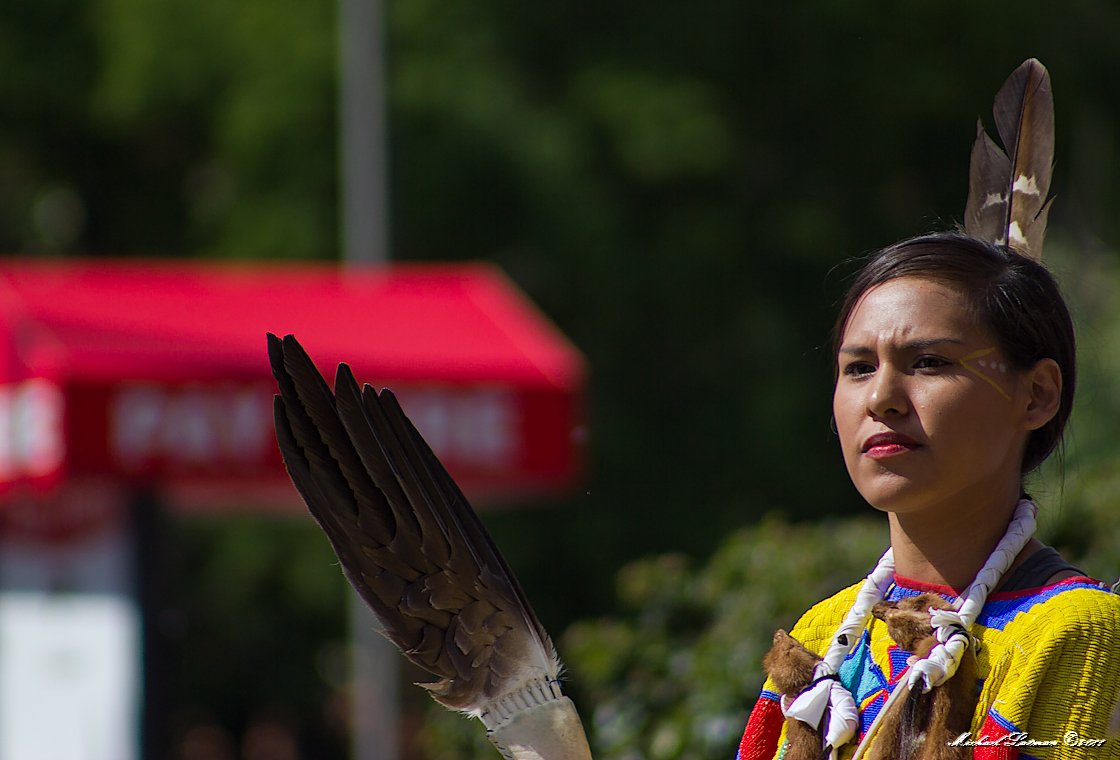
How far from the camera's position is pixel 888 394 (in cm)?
192

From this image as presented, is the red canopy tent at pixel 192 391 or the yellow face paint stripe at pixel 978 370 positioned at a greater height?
the yellow face paint stripe at pixel 978 370

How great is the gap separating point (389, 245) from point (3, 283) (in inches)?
202

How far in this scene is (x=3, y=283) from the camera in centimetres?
787

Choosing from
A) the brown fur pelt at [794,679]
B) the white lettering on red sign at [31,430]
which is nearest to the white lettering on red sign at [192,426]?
the white lettering on red sign at [31,430]

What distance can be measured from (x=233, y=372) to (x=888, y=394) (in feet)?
20.4

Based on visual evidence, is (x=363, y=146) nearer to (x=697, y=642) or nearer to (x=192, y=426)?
(x=192, y=426)

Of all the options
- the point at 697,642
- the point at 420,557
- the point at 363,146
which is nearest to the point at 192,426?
the point at 697,642

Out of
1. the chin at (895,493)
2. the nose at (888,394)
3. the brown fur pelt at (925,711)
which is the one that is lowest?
the brown fur pelt at (925,711)

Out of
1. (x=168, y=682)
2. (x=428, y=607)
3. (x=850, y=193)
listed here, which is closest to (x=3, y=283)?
(x=168, y=682)

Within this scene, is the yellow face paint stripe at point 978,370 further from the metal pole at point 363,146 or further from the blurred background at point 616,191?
the blurred background at point 616,191

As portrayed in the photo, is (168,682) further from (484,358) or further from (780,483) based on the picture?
(780,483)

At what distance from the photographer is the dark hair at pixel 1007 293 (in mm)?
1941

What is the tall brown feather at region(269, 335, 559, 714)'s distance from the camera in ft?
6.46

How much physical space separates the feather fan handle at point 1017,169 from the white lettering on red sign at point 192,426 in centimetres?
573
